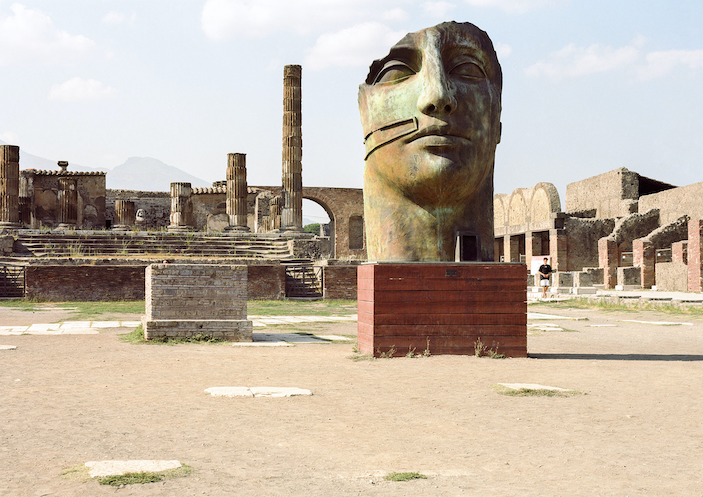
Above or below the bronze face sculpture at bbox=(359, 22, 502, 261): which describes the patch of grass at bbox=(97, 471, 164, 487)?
below

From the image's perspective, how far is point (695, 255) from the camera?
21.5m

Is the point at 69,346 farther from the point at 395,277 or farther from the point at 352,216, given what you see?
the point at 352,216

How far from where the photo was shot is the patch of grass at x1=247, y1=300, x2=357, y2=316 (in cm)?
1589

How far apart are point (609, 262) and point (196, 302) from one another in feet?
68.1

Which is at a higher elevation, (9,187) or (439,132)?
(9,187)

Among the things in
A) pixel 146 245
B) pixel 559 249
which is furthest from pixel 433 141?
pixel 559 249

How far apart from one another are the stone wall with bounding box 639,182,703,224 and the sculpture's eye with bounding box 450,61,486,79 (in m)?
21.8

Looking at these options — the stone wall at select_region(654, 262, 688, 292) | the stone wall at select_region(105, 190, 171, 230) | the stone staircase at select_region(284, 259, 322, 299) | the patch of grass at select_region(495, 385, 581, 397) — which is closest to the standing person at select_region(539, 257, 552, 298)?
the stone wall at select_region(654, 262, 688, 292)

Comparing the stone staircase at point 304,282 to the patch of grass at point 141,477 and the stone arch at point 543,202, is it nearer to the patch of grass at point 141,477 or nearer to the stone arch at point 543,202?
the stone arch at point 543,202

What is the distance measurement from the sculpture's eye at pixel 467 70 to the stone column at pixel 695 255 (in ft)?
50.6

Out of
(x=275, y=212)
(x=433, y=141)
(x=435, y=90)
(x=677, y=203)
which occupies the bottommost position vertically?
(x=433, y=141)

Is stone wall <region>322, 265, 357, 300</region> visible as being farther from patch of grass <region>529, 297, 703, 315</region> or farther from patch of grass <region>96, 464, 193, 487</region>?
patch of grass <region>96, 464, 193, 487</region>

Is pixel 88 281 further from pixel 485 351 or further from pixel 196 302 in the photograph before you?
pixel 485 351

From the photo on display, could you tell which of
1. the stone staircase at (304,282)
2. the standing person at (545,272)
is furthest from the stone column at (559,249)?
the stone staircase at (304,282)
